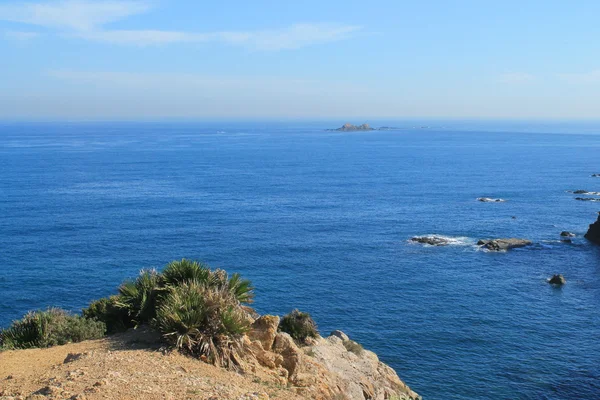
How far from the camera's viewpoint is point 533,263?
208 ft

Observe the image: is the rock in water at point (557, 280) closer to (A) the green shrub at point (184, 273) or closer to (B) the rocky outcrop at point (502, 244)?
(B) the rocky outcrop at point (502, 244)

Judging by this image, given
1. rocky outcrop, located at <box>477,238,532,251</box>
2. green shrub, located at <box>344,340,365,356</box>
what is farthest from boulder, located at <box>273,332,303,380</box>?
rocky outcrop, located at <box>477,238,532,251</box>

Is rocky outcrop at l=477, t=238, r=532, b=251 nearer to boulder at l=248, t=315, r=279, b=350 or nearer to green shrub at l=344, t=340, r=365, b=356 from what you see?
green shrub at l=344, t=340, r=365, b=356

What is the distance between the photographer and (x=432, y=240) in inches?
2793

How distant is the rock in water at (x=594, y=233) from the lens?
7244 centimetres

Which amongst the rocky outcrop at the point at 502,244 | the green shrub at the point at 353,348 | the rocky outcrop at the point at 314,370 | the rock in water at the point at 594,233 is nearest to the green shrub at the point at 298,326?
the rocky outcrop at the point at 314,370

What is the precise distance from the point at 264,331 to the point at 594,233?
65202 millimetres

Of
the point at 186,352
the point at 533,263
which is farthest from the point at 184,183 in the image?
the point at 186,352

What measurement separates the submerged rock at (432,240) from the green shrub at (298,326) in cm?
4513

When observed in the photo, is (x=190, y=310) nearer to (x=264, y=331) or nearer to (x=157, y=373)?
(x=157, y=373)

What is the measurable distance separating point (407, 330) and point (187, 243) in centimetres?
3285

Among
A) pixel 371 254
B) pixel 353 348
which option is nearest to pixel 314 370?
pixel 353 348

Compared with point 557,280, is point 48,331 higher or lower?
higher

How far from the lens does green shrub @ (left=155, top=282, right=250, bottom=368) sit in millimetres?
18734
